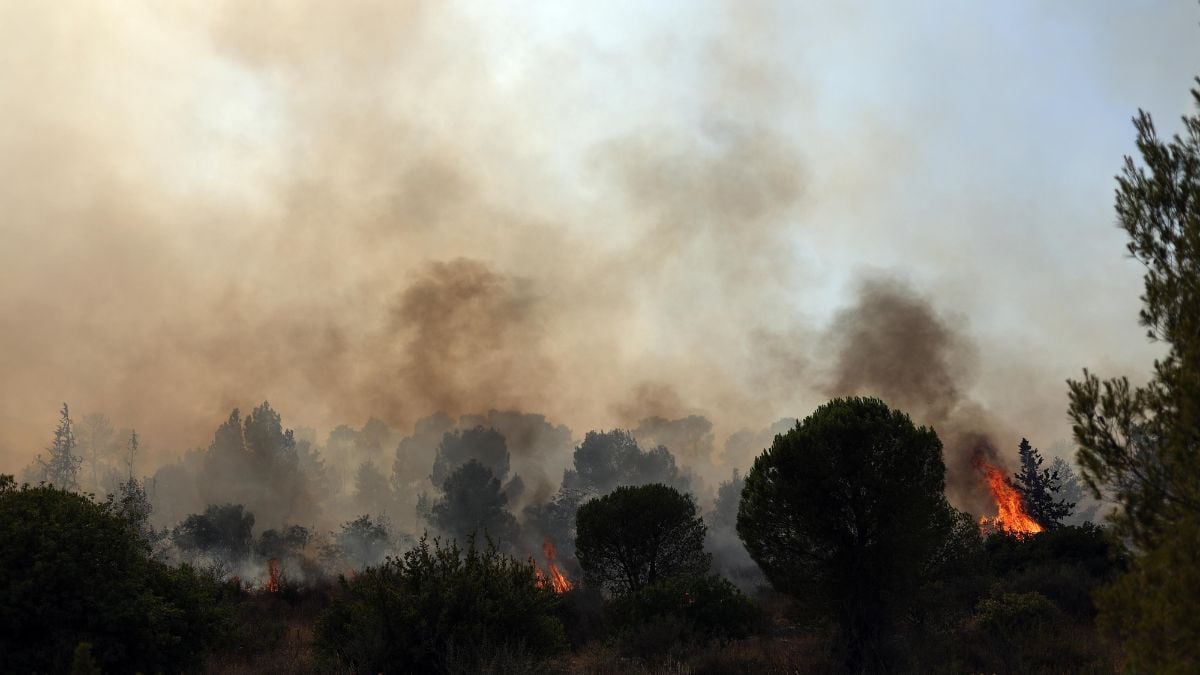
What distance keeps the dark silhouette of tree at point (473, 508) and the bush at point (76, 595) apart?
6484 centimetres

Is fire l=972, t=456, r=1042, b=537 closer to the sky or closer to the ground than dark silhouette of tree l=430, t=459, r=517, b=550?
closer to the ground

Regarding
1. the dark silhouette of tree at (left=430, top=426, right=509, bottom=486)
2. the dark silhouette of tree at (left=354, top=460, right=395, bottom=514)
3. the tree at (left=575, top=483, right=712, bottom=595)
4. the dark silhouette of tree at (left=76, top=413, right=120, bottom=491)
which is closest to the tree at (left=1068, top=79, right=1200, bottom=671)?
the tree at (left=575, top=483, right=712, bottom=595)

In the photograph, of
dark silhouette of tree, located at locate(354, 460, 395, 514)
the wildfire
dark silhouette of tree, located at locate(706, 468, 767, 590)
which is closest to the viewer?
the wildfire

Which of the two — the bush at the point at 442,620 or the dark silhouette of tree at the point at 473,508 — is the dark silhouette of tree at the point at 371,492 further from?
the bush at the point at 442,620

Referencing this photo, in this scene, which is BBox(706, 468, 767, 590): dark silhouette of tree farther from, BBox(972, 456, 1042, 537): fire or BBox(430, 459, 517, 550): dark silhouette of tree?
BBox(430, 459, 517, 550): dark silhouette of tree

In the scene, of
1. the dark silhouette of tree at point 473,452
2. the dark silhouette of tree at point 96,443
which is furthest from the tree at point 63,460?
the dark silhouette of tree at point 473,452

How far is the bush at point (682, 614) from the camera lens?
70.0ft

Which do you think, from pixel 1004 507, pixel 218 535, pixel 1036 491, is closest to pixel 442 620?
pixel 1036 491

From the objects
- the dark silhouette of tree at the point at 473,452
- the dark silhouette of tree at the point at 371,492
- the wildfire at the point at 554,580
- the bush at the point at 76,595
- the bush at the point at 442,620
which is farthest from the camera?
the dark silhouette of tree at the point at 371,492

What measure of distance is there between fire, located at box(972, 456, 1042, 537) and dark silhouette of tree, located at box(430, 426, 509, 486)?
64123mm

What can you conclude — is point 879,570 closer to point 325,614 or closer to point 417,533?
point 325,614

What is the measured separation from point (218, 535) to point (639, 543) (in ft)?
160

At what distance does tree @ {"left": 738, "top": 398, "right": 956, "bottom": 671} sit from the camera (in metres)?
18.5

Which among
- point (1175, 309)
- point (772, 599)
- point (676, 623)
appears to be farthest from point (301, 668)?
point (772, 599)
